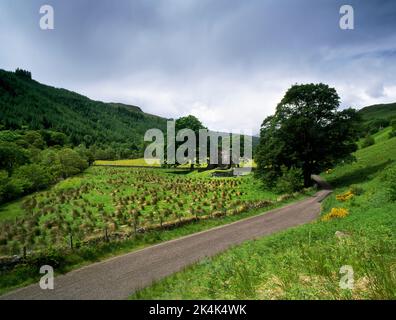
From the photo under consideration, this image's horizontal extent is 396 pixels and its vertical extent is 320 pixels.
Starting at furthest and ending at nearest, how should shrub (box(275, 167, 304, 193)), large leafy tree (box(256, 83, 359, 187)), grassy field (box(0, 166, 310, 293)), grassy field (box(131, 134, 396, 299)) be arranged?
large leafy tree (box(256, 83, 359, 187))
shrub (box(275, 167, 304, 193))
grassy field (box(0, 166, 310, 293))
grassy field (box(131, 134, 396, 299))

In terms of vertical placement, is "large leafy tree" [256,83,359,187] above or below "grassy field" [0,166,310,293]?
above

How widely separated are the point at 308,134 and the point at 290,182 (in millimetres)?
8321

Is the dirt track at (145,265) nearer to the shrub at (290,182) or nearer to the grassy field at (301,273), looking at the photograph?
the grassy field at (301,273)

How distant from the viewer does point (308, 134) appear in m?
37.2

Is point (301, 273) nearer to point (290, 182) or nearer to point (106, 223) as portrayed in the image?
point (106, 223)

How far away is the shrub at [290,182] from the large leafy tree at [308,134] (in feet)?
5.88

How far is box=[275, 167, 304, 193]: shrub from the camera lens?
110 ft

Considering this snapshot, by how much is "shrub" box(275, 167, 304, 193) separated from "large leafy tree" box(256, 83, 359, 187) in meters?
1.79

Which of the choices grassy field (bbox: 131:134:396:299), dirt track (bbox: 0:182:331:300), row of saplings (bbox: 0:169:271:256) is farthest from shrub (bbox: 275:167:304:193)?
grassy field (bbox: 131:134:396:299)

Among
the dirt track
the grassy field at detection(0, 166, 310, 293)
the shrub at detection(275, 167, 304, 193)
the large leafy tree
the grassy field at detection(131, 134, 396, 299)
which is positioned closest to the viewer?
the grassy field at detection(131, 134, 396, 299)

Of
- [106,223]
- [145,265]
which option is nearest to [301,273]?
[145,265]

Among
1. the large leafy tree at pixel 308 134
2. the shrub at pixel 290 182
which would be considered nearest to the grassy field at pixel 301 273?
the shrub at pixel 290 182

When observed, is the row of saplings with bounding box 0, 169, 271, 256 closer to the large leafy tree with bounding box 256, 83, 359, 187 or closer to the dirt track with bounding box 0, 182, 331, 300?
the dirt track with bounding box 0, 182, 331, 300
